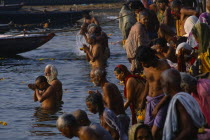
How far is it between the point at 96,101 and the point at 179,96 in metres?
1.60

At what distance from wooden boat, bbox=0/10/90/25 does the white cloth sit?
39750 millimetres

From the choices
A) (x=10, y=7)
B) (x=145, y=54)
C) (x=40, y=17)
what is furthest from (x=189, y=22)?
(x=10, y=7)

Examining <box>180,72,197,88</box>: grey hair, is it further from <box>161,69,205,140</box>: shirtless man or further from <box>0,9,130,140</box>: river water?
<box>0,9,130,140</box>: river water

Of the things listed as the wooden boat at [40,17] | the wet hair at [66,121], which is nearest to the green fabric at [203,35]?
the wet hair at [66,121]

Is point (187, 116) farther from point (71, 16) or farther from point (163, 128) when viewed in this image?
point (71, 16)

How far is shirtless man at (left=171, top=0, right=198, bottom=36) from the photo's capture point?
1370 centimetres

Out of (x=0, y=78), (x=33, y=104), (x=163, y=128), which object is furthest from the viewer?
(x=0, y=78)

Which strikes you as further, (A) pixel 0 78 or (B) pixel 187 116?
(A) pixel 0 78

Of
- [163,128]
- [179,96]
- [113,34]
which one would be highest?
[179,96]

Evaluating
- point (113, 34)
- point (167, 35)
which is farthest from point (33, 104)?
point (113, 34)

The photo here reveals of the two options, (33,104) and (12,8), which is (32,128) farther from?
(12,8)

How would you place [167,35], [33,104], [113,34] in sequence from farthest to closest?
[113,34] → [33,104] → [167,35]

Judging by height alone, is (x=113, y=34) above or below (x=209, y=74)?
below

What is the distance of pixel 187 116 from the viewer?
7.31m
